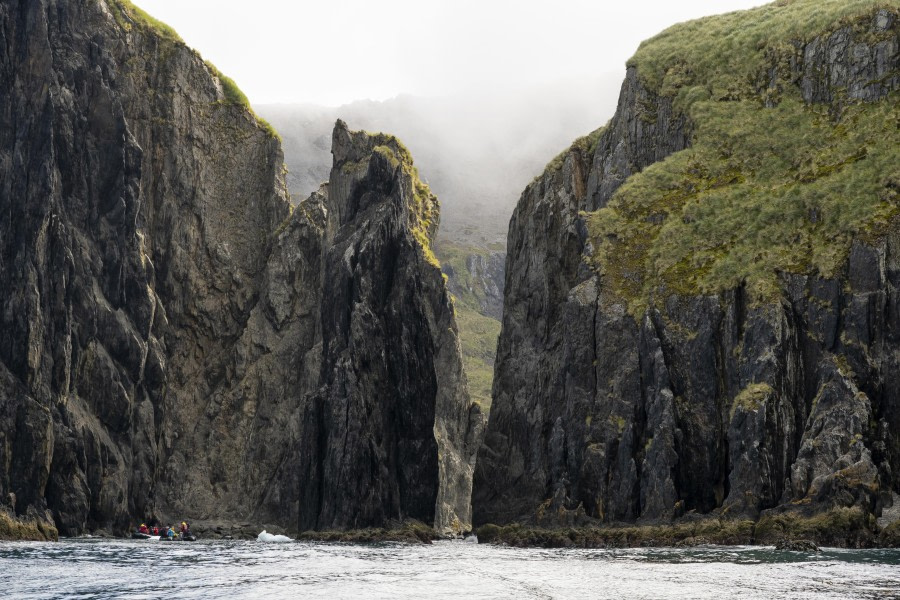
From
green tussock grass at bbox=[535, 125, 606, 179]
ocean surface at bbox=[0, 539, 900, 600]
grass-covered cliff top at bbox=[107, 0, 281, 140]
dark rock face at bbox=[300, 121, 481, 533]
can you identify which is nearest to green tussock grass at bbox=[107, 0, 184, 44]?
grass-covered cliff top at bbox=[107, 0, 281, 140]

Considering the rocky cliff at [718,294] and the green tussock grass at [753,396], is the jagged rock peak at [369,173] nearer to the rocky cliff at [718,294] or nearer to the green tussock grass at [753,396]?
the rocky cliff at [718,294]

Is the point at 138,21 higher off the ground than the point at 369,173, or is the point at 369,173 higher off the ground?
the point at 138,21

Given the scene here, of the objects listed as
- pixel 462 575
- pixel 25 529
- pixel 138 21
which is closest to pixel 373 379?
pixel 25 529

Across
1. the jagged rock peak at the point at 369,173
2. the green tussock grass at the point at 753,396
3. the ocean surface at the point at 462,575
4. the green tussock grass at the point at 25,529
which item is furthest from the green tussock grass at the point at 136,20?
the green tussock grass at the point at 753,396

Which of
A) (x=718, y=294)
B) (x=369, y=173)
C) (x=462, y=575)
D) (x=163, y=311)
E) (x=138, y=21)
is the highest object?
(x=138, y=21)

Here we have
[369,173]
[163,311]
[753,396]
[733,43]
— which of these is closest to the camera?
[753,396]

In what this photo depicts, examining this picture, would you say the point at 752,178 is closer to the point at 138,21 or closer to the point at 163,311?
the point at 163,311

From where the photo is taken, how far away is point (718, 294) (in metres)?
122

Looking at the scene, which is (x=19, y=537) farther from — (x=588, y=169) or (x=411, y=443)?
(x=588, y=169)

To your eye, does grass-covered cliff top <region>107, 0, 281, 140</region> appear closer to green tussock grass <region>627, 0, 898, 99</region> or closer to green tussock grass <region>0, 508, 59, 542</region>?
green tussock grass <region>627, 0, 898, 99</region>

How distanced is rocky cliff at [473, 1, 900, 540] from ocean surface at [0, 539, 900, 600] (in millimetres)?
20092

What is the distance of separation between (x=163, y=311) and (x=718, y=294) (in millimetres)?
93467

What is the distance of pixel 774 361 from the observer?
11275 cm

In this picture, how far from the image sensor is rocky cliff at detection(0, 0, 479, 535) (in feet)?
469
